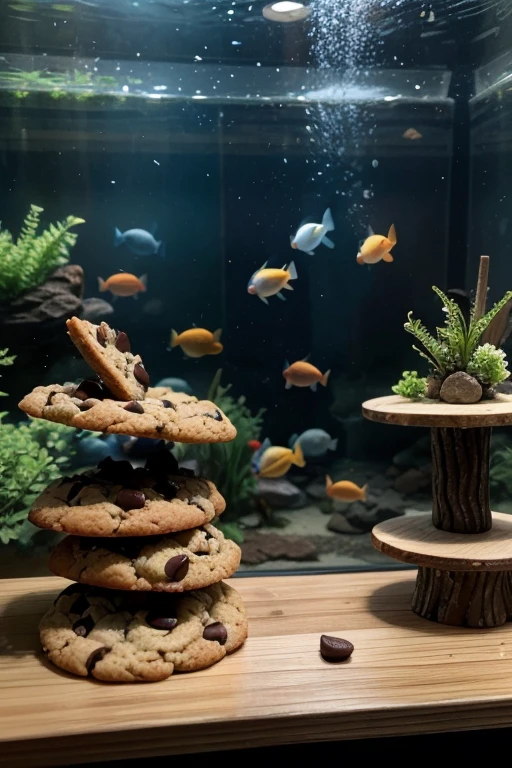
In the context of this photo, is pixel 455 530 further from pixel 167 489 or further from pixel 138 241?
pixel 138 241

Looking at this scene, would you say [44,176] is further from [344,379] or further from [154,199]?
[344,379]

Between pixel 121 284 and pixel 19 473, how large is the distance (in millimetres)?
1441

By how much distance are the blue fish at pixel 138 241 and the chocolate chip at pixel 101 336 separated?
2032 mm

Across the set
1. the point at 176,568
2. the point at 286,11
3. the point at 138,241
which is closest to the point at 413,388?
the point at 176,568

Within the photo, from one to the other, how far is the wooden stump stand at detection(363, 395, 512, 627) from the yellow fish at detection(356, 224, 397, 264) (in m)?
1.79

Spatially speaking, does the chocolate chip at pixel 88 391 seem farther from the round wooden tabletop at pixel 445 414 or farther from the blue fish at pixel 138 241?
the blue fish at pixel 138 241

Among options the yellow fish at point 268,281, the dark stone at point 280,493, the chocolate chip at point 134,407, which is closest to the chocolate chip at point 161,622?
the chocolate chip at point 134,407

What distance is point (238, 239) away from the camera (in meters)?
4.86

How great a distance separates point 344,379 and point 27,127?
9.22 feet

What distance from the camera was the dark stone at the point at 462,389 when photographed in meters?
2.93

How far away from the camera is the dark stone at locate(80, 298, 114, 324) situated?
4469 millimetres

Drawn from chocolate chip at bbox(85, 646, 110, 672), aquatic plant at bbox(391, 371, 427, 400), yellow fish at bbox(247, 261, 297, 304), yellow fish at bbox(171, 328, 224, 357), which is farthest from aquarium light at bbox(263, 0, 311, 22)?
chocolate chip at bbox(85, 646, 110, 672)

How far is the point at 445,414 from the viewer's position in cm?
270

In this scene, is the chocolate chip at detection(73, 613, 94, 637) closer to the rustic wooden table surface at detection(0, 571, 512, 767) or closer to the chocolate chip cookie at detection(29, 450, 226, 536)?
the rustic wooden table surface at detection(0, 571, 512, 767)
